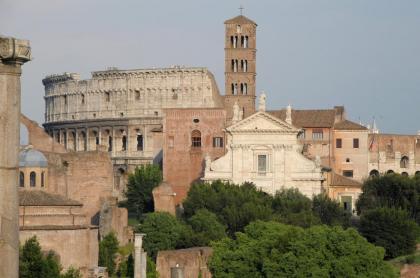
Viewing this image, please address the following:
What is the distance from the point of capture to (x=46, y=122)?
109188mm

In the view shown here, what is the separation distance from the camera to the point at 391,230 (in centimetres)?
5150

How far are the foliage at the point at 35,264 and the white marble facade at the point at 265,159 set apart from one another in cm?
2793

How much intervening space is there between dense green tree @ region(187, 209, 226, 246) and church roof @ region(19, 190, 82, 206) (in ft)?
24.8

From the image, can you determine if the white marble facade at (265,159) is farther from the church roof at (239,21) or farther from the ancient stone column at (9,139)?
the ancient stone column at (9,139)

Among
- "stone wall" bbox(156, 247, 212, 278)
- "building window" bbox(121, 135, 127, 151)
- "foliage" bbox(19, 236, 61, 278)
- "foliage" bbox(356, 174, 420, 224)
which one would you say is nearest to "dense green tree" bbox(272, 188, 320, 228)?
"foliage" bbox(356, 174, 420, 224)

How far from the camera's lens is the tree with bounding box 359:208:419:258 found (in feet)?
168

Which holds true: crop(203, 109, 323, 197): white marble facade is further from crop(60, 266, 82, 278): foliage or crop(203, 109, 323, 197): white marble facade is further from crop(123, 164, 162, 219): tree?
crop(60, 266, 82, 278): foliage

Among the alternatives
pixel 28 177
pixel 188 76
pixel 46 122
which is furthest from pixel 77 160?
pixel 46 122

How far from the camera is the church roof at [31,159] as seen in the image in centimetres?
4422

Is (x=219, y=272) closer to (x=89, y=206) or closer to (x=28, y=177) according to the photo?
(x=28, y=177)

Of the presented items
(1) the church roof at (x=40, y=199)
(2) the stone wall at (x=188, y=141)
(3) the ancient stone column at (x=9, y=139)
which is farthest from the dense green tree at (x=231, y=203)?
(3) the ancient stone column at (x=9, y=139)

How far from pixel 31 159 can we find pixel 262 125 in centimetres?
2177

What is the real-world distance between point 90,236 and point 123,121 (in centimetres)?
5665

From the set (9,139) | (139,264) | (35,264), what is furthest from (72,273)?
(9,139)
